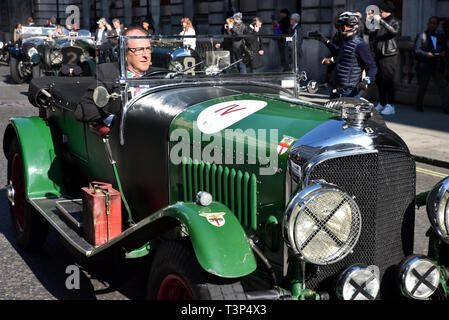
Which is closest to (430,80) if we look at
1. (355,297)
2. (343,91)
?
(343,91)

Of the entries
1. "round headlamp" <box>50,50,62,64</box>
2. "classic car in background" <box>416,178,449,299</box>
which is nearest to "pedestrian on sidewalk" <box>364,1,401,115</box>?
"round headlamp" <box>50,50,62,64</box>

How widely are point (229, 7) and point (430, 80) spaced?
32.5ft

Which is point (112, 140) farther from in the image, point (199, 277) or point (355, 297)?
point (355, 297)

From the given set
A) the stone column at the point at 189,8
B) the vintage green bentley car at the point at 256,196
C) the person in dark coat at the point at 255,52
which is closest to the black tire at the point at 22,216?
the vintage green bentley car at the point at 256,196

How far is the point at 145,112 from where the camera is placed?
395cm

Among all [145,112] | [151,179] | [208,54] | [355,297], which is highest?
[208,54]

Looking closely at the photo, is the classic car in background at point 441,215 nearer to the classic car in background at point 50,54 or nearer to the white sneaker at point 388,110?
the white sneaker at point 388,110

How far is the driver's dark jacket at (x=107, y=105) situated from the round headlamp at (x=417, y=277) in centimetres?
206

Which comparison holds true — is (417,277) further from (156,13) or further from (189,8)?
(156,13)

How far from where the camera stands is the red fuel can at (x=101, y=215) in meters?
3.79

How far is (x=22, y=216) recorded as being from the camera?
5219mm

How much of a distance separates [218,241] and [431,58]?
9962mm

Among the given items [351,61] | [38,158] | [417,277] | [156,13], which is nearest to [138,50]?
[38,158]

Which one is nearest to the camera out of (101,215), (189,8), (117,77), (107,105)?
(101,215)
